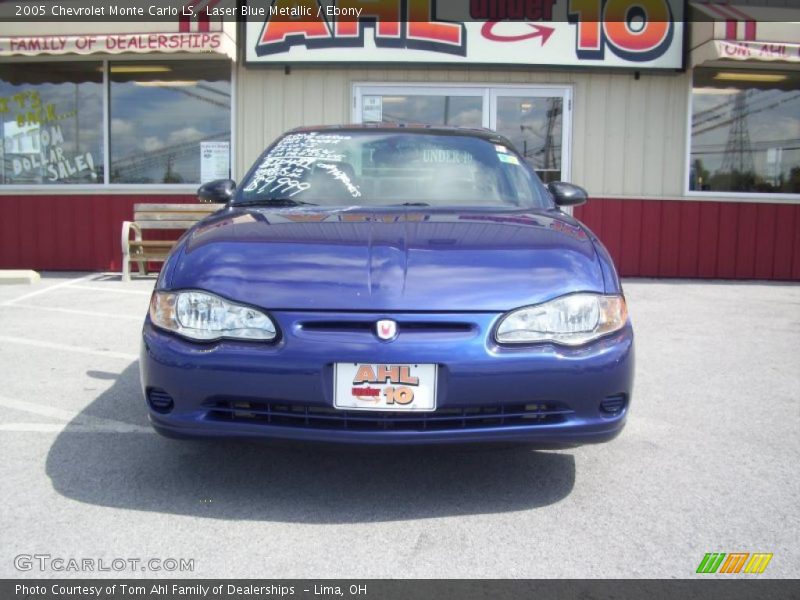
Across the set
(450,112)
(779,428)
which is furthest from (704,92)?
(779,428)

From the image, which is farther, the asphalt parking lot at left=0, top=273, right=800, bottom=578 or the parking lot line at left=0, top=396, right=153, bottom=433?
the parking lot line at left=0, top=396, right=153, bottom=433

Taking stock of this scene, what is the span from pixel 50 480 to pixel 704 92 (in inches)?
348

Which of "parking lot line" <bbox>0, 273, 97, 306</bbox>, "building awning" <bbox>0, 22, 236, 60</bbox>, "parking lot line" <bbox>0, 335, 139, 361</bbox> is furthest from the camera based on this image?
"building awning" <bbox>0, 22, 236, 60</bbox>

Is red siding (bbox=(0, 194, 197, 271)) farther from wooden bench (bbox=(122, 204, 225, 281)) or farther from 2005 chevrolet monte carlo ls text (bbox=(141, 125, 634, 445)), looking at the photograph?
2005 chevrolet monte carlo ls text (bbox=(141, 125, 634, 445))

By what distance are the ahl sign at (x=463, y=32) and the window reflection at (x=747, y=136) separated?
0.90 m

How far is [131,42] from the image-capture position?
859 cm


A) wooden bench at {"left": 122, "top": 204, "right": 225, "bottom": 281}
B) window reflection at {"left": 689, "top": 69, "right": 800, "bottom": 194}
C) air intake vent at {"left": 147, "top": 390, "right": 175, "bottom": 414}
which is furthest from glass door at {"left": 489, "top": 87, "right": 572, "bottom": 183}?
air intake vent at {"left": 147, "top": 390, "right": 175, "bottom": 414}

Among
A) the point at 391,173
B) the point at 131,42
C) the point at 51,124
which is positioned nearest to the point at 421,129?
the point at 391,173

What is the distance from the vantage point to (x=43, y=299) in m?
7.71

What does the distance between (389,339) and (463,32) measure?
24.1 feet

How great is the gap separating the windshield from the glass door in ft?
18.4

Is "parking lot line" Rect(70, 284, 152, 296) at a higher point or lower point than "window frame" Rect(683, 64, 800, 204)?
lower

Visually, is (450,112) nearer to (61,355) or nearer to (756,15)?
(756,15)

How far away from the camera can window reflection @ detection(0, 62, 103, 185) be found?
9.79m
